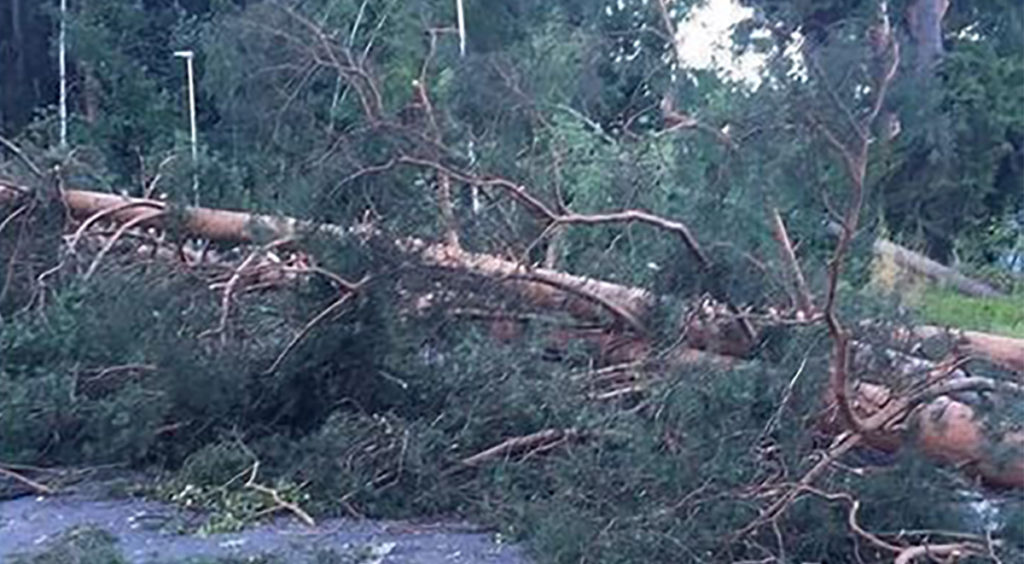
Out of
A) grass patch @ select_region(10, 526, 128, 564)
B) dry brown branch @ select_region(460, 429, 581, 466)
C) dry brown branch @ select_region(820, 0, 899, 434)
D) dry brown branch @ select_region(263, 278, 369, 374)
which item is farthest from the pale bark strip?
grass patch @ select_region(10, 526, 128, 564)

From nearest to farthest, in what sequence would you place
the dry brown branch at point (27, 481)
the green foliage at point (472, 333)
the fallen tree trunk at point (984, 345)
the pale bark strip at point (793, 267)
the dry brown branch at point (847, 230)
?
the dry brown branch at point (847, 230)
the green foliage at point (472, 333)
the pale bark strip at point (793, 267)
the fallen tree trunk at point (984, 345)
the dry brown branch at point (27, 481)

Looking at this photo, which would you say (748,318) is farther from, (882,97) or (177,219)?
(177,219)

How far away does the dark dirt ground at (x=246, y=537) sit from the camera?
22.2ft

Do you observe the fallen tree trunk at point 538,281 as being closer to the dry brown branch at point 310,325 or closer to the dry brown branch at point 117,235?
the dry brown branch at point 117,235

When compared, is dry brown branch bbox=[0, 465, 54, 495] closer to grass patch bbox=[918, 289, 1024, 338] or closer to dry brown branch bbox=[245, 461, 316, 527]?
dry brown branch bbox=[245, 461, 316, 527]

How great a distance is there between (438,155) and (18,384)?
206 centimetres

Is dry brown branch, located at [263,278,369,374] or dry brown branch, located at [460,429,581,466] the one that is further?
dry brown branch, located at [263,278,369,374]

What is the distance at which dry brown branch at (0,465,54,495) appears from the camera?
26.2 feet

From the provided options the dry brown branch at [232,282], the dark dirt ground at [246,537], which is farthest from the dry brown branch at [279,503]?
the dry brown branch at [232,282]

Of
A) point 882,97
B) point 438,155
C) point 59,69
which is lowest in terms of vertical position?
point 59,69

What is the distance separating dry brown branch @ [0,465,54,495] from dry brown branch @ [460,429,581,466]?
1.77m

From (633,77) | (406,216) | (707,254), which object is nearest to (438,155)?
(406,216)

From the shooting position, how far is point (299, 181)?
27.4ft

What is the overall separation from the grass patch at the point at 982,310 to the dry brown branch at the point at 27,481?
15.4 feet
